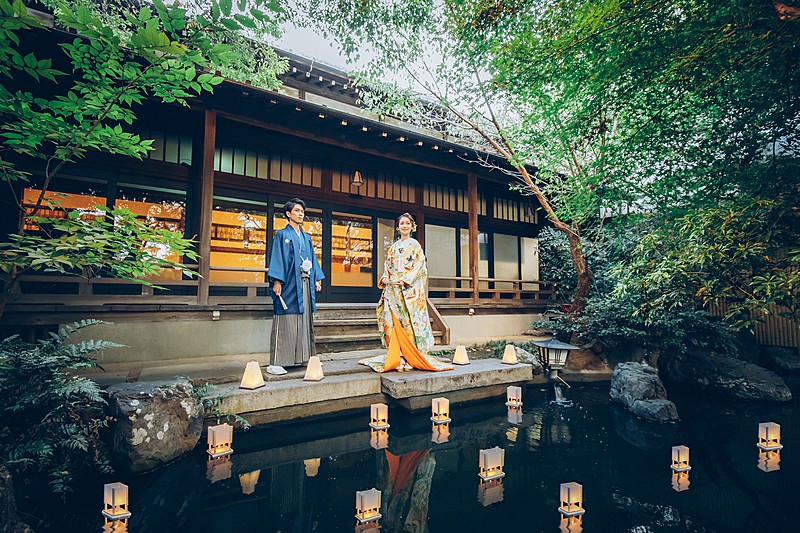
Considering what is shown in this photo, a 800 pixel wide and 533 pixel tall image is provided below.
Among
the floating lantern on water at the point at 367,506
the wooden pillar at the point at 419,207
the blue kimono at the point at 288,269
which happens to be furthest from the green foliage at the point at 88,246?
the wooden pillar at the point at 419,207

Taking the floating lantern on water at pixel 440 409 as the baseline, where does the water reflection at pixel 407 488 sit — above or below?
below

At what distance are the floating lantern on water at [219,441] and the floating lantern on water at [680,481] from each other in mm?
3809

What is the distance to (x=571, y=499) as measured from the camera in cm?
248

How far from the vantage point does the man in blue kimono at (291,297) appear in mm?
4922

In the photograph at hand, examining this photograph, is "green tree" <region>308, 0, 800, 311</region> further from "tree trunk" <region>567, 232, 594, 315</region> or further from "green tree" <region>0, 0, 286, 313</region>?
"green tree" <region>0, 0, 286, 313</region>

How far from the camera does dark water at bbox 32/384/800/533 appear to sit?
96.9 inches

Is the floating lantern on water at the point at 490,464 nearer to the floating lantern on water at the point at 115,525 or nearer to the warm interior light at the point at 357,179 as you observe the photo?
the floating lantern on water at the point at 115,525

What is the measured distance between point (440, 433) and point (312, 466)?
1470mm

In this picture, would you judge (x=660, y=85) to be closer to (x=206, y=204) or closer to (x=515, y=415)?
(x=515, y=415)

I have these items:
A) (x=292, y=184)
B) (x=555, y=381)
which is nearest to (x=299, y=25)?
(x=292, y=184)

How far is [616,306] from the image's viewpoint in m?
7.54

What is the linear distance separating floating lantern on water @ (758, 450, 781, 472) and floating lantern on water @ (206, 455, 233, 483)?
471cm

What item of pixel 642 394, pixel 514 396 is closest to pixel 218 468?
pixel 514 396

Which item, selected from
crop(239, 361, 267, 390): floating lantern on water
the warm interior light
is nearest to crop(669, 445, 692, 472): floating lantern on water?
crop(239, 361, 267, 390): floating lantern on water
